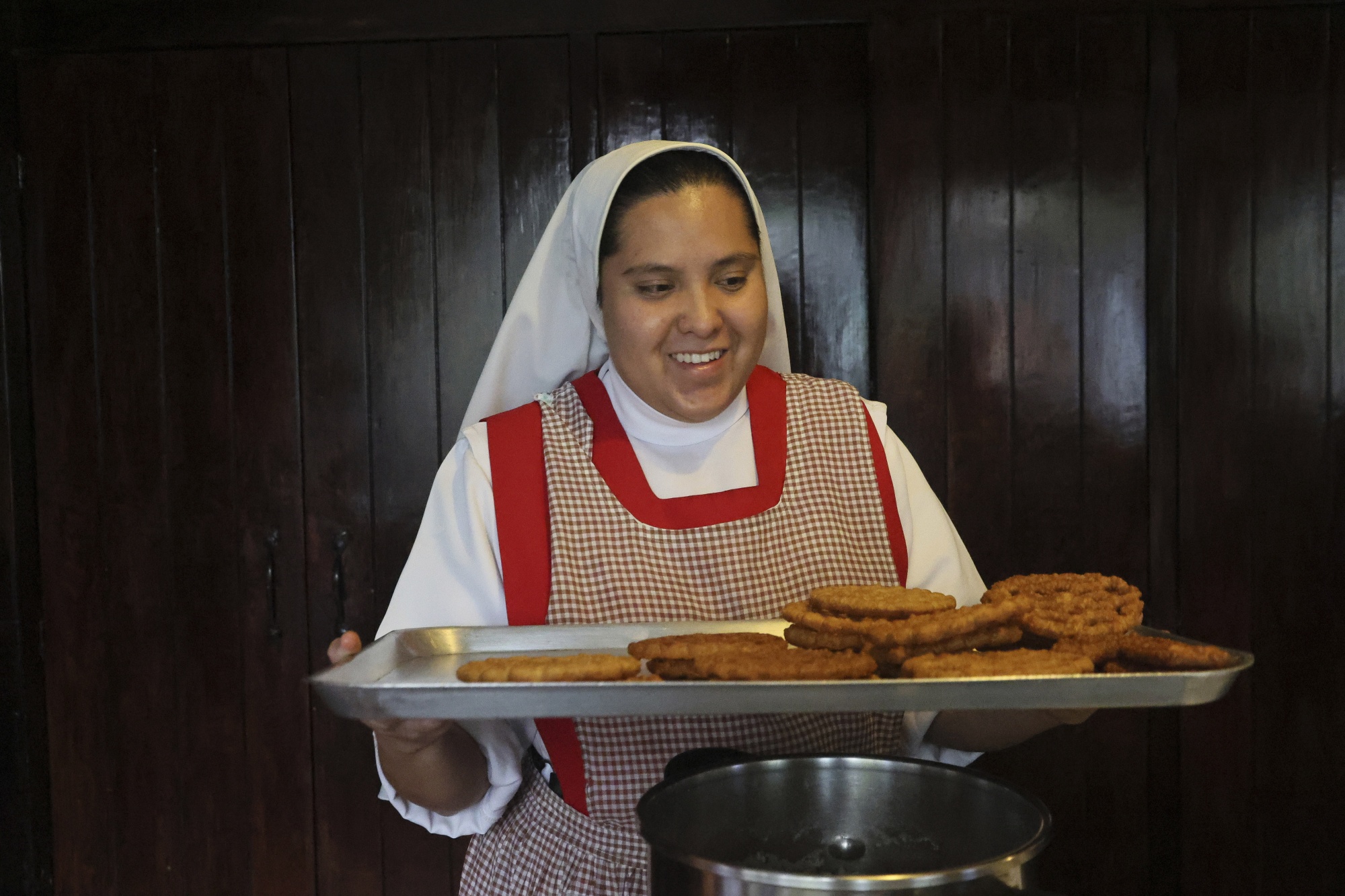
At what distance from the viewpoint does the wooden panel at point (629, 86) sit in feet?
9.54

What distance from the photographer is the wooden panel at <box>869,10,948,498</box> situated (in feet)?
9.33

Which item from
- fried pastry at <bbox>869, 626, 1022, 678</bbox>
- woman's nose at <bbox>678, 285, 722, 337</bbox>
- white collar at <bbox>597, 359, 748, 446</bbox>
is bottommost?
fried pastry at <bbox>869, 626, 1022, 678</bbox>

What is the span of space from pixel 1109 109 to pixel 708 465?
1.79 m

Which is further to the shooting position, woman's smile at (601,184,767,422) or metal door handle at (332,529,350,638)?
metal door handle at (332,529,350,638)

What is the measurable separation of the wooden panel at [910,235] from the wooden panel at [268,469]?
1.73m

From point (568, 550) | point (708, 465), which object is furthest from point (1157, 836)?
point (568, 550)

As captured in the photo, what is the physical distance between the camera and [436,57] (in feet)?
9.64

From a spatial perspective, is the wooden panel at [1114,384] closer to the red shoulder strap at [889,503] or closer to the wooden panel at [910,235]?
the wooden panel at [910,235]

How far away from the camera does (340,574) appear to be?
302 cm

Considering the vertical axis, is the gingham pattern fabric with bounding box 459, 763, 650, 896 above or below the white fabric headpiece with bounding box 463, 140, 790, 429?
below

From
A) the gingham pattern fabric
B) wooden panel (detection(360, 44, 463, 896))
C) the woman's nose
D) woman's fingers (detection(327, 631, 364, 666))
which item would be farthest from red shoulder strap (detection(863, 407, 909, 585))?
wooden panel (detection(360, 44, 463, 896))

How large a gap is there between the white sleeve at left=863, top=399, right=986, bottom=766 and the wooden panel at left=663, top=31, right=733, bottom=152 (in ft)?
4.17

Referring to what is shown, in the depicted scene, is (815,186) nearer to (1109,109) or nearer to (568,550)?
(1109,109)

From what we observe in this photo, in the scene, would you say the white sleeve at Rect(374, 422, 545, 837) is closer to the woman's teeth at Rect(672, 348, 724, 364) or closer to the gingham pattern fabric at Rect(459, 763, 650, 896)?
the gingham pattern fabric at Rect(459, 763, 650, 896)
